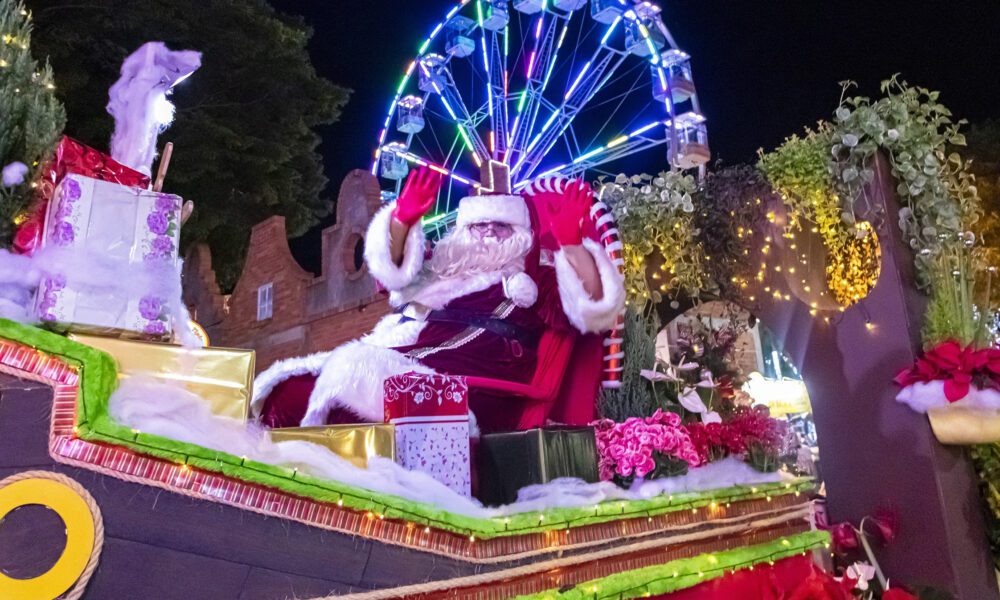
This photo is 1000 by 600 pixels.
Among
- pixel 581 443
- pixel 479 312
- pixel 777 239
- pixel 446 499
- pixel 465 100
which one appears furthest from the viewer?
pixel 465 100

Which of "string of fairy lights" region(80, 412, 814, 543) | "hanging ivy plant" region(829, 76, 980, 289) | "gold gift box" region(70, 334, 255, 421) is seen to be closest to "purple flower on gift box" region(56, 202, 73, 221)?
"gold gift box" region(70, 334, 255, 421)

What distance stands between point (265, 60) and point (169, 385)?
9.23m

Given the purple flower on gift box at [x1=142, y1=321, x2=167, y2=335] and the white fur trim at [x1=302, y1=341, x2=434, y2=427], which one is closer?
the purple flower on gift box at [x1=142, y1=321, x2=167, y2=335]

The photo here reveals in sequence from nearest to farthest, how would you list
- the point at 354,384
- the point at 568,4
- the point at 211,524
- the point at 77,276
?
the point at 211,524
the point at 77,276
the point at 354,384
the point at 568,4

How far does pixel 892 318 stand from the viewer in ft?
12.3

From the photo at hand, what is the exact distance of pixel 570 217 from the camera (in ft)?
10.2

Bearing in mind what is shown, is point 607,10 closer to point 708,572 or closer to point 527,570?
point 708,572

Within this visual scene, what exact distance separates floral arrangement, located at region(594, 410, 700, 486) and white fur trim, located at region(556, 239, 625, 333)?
0.56 m

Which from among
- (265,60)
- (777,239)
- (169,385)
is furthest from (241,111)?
(169,385)

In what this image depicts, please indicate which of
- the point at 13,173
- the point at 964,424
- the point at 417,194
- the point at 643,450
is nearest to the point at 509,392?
the point at 643,450

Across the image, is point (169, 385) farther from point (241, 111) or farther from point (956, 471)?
point (241, 111)

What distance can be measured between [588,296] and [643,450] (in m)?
0.82

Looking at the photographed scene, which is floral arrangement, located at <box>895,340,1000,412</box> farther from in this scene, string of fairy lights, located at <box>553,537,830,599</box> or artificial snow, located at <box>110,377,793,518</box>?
artificial snow, located at <box>110,377,793,518</box>

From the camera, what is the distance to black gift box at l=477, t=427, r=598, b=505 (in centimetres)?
218
